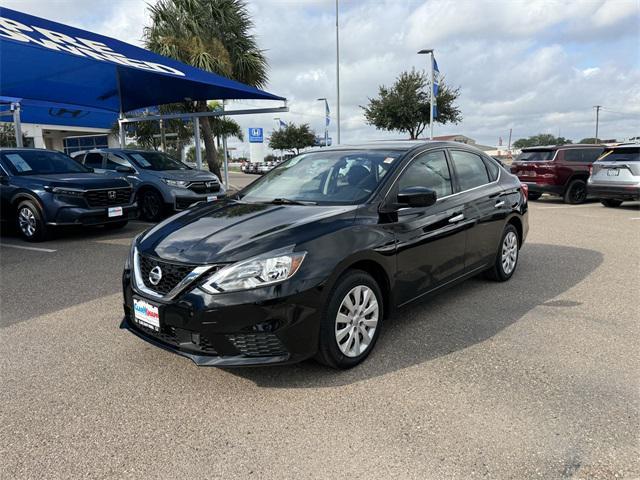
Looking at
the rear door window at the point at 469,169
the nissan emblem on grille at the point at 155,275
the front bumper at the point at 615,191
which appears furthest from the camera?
the front bumper at the point at 615,191

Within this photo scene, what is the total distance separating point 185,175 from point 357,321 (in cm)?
807


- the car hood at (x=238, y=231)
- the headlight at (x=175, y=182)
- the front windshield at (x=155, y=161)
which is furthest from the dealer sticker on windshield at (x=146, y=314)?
the front windshield at (x=155, y=161)

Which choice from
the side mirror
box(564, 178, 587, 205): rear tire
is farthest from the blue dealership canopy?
box(564, 178, 587, 205): rear tire

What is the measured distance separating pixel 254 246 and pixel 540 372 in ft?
6.94

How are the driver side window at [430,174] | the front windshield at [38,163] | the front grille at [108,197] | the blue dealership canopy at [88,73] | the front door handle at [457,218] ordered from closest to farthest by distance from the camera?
1. the driver side window at [430,174]
2. the front door handle at [457,218]
3. the blue dealership canopy at [88,73]
4. the front grille at [108,197]
5. the front windshield at [38,163]

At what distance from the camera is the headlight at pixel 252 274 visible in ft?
9.43

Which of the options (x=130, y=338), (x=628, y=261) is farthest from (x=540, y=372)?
(x=628, y=261)

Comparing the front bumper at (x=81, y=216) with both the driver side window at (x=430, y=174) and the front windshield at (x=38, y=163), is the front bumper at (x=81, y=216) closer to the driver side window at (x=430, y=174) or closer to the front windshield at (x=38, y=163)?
the front windshield at (x=38, y=163)

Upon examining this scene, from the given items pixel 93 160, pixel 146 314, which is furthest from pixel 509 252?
pixel 93 160

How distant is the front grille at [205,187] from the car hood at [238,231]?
6725mm

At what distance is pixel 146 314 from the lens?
3.15 metres

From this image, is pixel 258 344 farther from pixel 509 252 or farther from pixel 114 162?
pixel 114 162

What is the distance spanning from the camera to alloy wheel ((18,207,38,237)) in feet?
26.5

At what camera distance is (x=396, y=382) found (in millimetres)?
3180
